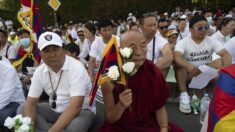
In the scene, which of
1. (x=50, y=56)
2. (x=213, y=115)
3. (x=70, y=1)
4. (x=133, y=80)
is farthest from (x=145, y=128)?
(x=70, y=1)

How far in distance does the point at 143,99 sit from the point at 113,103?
307mm

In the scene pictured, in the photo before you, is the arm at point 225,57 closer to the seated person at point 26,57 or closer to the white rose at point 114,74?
the white rose at point 114,74

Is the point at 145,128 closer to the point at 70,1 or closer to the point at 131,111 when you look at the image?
the point at 131,111

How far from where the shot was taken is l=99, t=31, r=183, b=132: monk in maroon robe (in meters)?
3.39

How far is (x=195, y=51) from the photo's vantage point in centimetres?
567

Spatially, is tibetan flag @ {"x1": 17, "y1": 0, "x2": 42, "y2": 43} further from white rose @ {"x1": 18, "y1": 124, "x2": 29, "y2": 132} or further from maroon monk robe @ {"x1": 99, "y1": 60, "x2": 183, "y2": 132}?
white rose @ {"x1": 18, "y1": 124, "x2": 29, "y2": 132}

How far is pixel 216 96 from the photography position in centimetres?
273

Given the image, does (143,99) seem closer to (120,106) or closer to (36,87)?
(120,106)

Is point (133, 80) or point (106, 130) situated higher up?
point (133, 80)

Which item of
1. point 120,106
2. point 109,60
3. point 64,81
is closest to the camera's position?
point 120,106

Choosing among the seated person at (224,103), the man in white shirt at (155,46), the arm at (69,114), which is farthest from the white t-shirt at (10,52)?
the seated person at (224,103)

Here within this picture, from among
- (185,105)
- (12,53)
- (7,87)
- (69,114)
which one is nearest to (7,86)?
(7,87)

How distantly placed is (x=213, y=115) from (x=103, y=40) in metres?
4.44

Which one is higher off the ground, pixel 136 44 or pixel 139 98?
pixel 136 44
